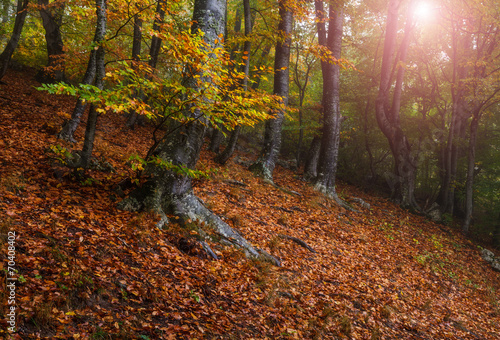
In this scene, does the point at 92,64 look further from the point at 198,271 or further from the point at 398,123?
the point at 398,123

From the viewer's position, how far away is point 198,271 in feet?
14.0

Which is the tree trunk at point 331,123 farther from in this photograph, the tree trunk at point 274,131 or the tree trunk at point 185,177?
the tree trunk at point 185,177

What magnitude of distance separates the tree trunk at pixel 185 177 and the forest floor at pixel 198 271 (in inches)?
12.6

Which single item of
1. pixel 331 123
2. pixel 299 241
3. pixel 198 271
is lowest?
pixel 299 241

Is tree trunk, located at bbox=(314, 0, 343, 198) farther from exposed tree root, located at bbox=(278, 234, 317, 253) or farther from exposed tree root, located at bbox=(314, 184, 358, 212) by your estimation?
exposed tree root, located at bbox=(278, 234, 317, 253)

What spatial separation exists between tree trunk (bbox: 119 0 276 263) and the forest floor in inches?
12.6

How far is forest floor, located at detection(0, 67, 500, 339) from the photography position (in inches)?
111

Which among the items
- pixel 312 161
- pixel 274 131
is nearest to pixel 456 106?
pixel 312 161

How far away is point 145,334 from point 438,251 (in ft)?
37.6

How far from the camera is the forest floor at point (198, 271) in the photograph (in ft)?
9.22

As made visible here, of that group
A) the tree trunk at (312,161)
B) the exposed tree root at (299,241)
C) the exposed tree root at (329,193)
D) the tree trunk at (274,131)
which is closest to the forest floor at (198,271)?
the exposed tree root at (299,241)

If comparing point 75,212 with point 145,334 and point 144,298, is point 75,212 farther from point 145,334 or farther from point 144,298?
point 145,334

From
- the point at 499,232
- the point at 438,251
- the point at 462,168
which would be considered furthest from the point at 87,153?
the point at 462,168

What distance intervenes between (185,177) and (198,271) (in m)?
1.80
